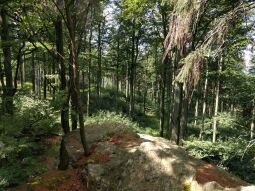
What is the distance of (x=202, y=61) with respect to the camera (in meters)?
5.77

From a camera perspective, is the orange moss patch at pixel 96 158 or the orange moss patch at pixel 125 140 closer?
the orange moss patch at pixel 96 158

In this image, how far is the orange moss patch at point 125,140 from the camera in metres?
8.33

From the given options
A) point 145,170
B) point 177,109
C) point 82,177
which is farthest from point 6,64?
point 145,170

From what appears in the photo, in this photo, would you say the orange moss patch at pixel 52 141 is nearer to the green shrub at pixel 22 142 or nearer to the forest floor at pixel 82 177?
the green shrub at pixel 22 142

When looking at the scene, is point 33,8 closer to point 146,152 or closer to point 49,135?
point 49,135

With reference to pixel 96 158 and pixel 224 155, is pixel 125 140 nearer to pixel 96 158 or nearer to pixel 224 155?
pixel 96 158

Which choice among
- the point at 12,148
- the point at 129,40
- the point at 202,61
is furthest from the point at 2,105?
the point at 129,40

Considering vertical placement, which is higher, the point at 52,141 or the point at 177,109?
the point at 177,109

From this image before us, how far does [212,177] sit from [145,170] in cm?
173

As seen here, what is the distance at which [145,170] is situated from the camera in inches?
271

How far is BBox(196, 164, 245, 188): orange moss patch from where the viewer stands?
6.65 m

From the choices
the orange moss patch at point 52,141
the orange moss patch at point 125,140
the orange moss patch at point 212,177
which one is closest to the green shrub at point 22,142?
the orange moss patch at point 52,141

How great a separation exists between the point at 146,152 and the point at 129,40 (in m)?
17.4

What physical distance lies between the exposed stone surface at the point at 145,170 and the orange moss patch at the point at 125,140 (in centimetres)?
15
